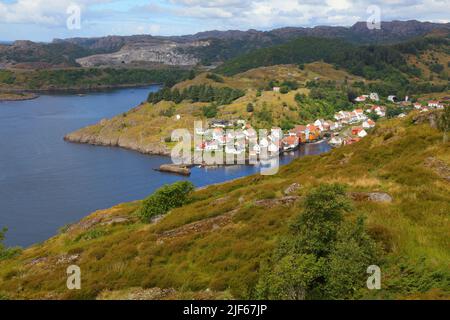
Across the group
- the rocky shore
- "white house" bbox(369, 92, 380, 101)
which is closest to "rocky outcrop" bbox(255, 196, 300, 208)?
"white house" bbox(369, 92, 380, 101)

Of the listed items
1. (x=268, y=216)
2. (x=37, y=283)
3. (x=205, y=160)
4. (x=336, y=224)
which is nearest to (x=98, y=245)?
(x=37, y=283)

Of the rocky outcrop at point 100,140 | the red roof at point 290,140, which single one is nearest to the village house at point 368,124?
the red roof at point 290,140

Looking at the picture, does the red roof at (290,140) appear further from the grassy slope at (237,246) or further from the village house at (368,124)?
the grassy slope at (237,246)

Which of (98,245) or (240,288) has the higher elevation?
(240,288)

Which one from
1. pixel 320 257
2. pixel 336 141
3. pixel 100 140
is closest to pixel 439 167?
pixel 320 257

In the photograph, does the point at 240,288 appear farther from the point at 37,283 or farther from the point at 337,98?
the point at 337,98

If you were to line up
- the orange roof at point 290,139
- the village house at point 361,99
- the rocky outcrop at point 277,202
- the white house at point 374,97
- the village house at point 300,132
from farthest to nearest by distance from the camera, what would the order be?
the white house at point 374,97 < the village house at point 361,99 < the village house at point 300,132 < the orange roof at point 290,139 < the rocky outcrop at point 277,202
